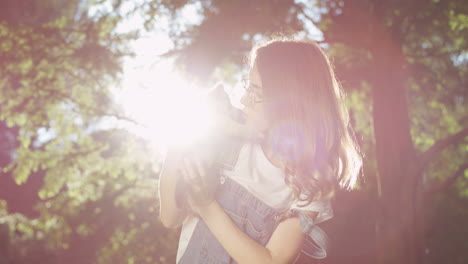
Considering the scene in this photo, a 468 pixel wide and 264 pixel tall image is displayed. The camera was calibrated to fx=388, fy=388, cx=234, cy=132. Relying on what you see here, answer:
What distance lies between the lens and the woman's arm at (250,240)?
57.2 inches

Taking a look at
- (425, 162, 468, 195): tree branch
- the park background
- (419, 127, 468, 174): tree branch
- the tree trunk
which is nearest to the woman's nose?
the park background

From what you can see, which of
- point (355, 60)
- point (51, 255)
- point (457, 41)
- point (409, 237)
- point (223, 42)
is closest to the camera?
point (409, 237)

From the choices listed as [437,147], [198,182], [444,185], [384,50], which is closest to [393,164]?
[437,147]

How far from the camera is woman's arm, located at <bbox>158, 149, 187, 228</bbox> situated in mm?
1428

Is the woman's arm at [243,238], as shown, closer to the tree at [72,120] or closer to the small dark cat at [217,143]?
the small dark cat at [217,143]

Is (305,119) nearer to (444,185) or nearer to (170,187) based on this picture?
(170,187)

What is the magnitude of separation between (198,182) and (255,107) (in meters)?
0.43

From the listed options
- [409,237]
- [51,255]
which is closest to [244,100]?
[409,237]

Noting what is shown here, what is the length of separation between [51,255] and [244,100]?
10550 millimetres

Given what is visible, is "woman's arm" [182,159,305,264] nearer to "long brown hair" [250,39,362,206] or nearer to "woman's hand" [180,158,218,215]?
"woman's hand" [180,158,218,215]

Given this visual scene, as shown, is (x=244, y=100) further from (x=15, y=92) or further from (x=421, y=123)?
(x=421, y=123)

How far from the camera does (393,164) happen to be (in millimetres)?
5211

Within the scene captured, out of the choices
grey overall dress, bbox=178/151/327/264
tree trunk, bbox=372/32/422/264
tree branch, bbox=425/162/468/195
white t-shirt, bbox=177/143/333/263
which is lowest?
tree branch, bbox=425/162/468/195

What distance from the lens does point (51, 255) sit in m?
10.4
